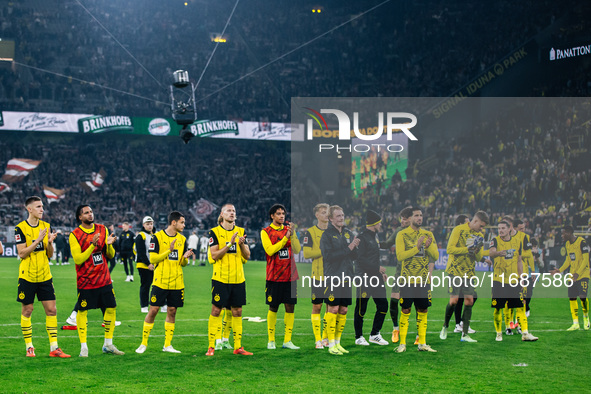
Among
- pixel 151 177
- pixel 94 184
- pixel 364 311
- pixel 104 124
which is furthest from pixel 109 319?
pixel 151 177

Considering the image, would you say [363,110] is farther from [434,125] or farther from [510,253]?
[510,253]

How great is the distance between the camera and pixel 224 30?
48.9 m

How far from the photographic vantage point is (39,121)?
A: 1633 inches

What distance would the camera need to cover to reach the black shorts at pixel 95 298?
9.48m

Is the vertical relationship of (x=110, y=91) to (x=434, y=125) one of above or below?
above

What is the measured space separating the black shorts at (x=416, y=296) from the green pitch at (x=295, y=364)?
2.71 ft

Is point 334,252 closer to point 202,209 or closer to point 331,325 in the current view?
point 331,325

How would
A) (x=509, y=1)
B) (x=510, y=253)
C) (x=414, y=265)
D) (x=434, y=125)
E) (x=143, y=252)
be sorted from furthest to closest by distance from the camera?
1. (x=509, y=1)
2. (x=434, y=125)
3. (x=143, y=252)
4. (x=510, y=253)
5. (x=414, y=265)

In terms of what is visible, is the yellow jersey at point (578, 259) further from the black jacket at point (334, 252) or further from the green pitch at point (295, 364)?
the black jacket at point (334, 252)

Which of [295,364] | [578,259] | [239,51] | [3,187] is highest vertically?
[239,51]

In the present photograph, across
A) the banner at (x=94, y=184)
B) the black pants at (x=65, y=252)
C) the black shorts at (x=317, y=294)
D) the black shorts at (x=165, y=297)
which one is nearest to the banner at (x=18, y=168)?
Result: the banner at (x=94, y=184)

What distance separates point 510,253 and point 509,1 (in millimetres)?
33770

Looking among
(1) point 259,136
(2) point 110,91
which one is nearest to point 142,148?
(2) point 110,91

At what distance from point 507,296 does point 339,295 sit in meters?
3.37
